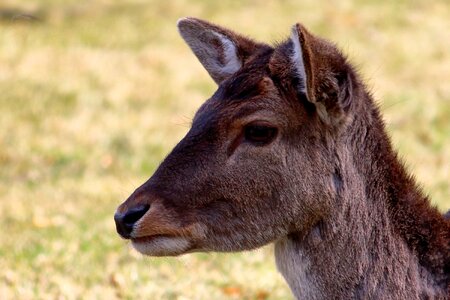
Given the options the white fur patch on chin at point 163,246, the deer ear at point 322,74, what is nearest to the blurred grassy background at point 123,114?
the deer ear at point 322,74

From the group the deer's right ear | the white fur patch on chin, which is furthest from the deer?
the deer's right ear

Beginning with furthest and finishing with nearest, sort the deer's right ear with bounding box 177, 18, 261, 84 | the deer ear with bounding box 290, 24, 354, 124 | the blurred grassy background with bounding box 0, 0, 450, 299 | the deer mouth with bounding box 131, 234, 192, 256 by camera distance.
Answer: the blurred grassy background with bounding box 0, 0, 450, 299
the deer's right ear with bounding box 177, 18, 261, 84
the deer mouth with bounding box 131, 234, 192, 256
the deer ear with bounding box 290, 24, 354, 124

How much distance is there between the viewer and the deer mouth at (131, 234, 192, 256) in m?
4.65

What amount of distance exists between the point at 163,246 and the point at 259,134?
64 cm

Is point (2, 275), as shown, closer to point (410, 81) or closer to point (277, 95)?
point (277, 95)

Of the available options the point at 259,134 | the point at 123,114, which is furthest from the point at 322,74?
the point at 123,114

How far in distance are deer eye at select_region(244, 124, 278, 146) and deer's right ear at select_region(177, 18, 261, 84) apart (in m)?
0.55

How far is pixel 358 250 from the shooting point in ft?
15.7

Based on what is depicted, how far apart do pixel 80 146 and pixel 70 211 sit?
2654 millimetres

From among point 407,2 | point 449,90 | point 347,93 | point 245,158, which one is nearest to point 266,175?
point 245,158

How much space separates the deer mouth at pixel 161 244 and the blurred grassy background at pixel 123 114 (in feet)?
4.73

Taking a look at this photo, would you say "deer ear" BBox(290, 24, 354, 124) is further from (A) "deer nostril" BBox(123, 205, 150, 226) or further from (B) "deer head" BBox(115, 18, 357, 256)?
(A) "deer nostril" BBox(123, 205, 150, 226)

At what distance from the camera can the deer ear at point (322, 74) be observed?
452 centimetres

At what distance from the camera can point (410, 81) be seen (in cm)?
1518
